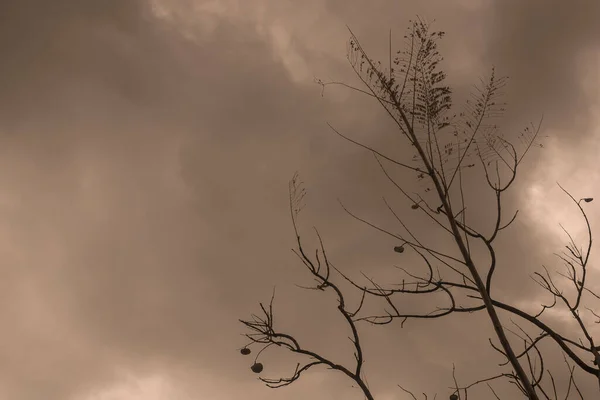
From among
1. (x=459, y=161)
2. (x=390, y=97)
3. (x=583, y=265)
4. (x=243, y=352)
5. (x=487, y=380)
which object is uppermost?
(x=390, y=97)

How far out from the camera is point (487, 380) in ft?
16.1

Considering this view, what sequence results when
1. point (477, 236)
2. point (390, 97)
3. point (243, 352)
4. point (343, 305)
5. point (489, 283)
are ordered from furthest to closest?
point (243, 352) < point (343, 305) < point (390, 97) < point (477, 236) < point (489, 283)

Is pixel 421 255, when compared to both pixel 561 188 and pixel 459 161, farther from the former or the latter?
pixel 561 188

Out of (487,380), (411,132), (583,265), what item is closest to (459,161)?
(411,132)

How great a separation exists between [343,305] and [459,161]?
6.64 ft

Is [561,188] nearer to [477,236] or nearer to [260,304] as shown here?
[477,236]

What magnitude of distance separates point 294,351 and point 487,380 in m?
2.07

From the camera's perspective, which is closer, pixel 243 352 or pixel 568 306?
pixel 568 306

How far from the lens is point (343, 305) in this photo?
563 cm

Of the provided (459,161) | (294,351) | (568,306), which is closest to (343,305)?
(294,351)

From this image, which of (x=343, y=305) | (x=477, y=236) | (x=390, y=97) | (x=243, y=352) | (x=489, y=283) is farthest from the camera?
(x=243, y=352)

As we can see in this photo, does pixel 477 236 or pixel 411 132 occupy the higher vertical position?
Answer: pixel 411 132

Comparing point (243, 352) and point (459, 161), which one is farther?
point (243, 352)

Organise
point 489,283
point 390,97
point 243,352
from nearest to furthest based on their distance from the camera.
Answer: point 489,283 < point 390,97 < point 243,352
